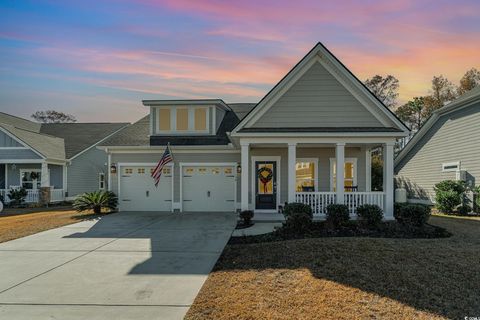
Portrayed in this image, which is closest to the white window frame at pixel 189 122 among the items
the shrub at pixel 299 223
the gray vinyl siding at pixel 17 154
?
the shrub at pixel 299 223

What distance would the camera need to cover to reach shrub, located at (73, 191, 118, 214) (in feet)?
48.3

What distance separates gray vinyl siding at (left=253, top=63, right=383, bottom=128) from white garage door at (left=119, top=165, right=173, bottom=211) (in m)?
5.90

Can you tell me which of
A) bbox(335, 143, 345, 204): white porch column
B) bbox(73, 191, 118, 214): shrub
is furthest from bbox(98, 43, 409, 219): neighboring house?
bbox(73, 191, 118, 214): shrub

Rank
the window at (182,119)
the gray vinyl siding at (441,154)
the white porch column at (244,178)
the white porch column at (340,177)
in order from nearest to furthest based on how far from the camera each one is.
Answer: the white porch column at (340,177)
the white porch column at (244,178)
the gray vinyl siding at (441,154)
the window at (182,119)

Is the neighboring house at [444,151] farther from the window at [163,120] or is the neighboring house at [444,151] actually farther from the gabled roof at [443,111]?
the window at [163,120]

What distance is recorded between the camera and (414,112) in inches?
1542

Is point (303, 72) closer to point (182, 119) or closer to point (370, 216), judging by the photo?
point (370, 216)

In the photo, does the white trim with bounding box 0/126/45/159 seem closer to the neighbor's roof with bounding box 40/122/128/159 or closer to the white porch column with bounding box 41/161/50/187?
the white porch column with bounding box 41/161/50/187

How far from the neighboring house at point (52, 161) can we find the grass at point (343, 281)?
1793 centimetres

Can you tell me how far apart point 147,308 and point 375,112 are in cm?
1026

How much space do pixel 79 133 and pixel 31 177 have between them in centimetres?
558

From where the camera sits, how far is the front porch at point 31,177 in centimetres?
2170

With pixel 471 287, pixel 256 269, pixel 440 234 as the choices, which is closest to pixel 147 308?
pixel 256 269

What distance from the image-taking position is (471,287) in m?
5.37
